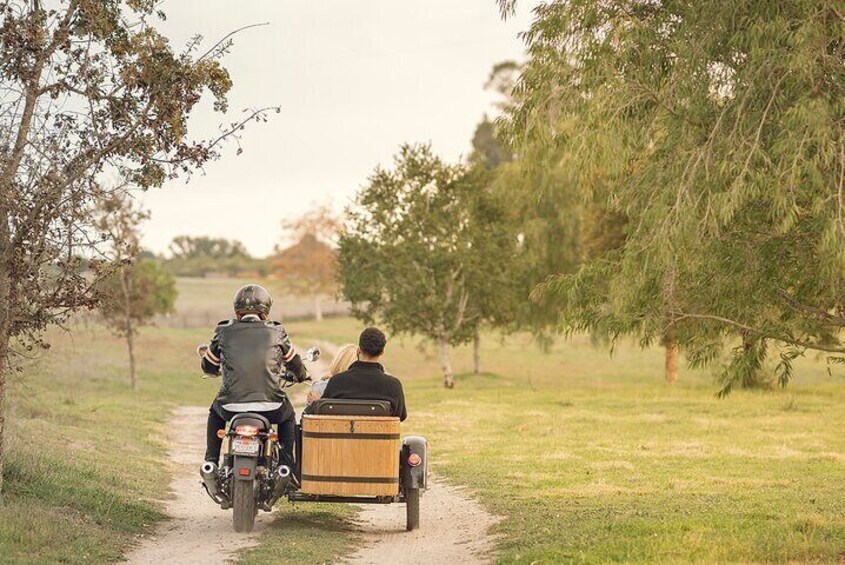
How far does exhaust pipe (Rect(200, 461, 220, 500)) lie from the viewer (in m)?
11.5

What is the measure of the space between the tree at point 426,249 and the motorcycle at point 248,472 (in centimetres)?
3257

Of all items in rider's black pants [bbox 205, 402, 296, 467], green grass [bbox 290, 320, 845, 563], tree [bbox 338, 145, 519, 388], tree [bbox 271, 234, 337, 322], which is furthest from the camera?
tree [bbox 271, 234, 337, 322]

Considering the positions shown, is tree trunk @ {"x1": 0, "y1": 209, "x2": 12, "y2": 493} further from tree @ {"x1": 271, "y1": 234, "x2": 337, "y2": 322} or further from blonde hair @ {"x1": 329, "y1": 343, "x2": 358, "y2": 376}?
tree @ {"x1": 271, "y1": 234, "x2": 337, "y2": 322}

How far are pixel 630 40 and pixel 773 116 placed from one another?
65.0 inches

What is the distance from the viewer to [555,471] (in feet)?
60.1

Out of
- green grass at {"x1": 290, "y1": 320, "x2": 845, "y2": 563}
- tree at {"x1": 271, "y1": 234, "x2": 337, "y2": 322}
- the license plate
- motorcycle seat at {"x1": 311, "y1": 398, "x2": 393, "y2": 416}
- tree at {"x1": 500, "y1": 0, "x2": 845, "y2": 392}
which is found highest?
tree at {"x1": 271, "y1": 234, "x2": 337, "y2": 322}

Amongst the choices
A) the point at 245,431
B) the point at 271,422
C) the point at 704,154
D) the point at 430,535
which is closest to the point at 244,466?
the point at 245,431

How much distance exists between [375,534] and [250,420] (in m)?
1.92

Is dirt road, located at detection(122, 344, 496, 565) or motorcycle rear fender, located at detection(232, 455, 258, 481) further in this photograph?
motorcycle rear fender, located at detection(232, 455, 258, 481)

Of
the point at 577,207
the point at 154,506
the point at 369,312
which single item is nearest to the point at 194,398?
the point at 369,312

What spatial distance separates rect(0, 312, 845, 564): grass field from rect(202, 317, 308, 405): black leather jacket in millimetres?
1353

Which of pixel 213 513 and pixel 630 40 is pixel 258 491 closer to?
pixel 213 513

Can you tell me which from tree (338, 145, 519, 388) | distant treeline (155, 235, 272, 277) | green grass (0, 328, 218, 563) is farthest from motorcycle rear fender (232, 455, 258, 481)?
distant treeline (155, 235, 272, 277)

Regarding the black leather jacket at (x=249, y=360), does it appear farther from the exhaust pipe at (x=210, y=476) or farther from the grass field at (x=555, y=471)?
the grass field at (x=555, y=471)
